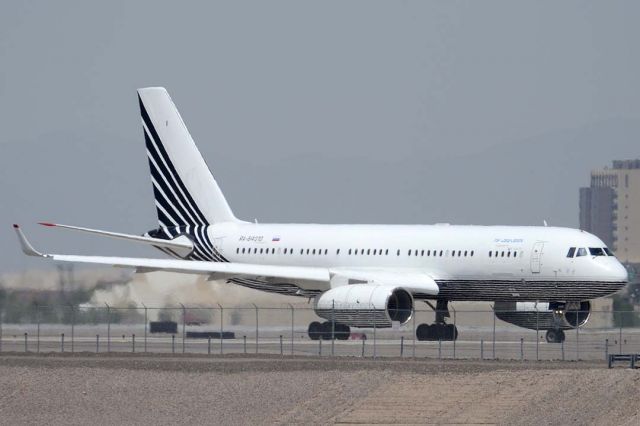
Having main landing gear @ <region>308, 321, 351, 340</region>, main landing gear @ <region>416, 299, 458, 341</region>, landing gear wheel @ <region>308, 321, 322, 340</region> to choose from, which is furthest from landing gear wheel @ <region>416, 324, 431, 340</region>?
landing gear wheel @ <region>308, 321, 322, 340</region>

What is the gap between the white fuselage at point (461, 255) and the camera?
5456 cm

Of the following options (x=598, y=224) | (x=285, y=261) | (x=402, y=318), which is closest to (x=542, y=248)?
(x=402, y=318)

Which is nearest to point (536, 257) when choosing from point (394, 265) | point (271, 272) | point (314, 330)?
point (394, 265)

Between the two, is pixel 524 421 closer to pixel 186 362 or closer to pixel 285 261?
pixel 186 362

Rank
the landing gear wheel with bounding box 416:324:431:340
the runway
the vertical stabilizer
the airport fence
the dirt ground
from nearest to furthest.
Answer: the dirt ground → the runway → the airport fence → the landing gear wheel with bounding box 416:324:431:340 → the vertical stabilizer

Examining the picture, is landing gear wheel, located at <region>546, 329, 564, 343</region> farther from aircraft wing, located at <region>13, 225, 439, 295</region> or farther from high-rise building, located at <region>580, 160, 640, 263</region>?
high-rise building, located at <region>580, 160, 640, 263</region>

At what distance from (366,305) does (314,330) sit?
324 cm

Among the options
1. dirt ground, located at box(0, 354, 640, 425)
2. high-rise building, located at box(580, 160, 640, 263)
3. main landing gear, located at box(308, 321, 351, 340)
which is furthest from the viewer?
high-rise building, located at box(580, 160, 640, 263)

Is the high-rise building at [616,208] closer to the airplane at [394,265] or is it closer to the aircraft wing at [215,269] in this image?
the airplane at [394,265]

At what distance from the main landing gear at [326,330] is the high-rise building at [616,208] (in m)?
92.2

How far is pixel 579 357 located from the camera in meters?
47.3

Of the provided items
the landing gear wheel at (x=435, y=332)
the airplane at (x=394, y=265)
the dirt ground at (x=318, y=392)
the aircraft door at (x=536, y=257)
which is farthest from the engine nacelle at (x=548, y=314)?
the dirt ground at (x=318, y=392)

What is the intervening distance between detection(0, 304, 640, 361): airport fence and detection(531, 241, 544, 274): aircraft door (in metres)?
1.99

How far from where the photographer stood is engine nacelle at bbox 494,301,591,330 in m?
55.7
